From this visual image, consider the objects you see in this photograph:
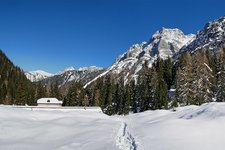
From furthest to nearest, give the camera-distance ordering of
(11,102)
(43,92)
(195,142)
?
1. (43,92)
2. (11,102)
3. (195,142)

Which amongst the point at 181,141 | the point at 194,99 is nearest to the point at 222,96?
the point at 194,99

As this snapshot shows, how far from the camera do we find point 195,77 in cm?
7575

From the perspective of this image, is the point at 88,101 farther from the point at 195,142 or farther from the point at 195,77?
the point at 195,142

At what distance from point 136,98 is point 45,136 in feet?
287

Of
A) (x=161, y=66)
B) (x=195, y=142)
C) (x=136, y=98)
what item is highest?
(x=161, y=66)

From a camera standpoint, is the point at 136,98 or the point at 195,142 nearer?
the point at 195,142

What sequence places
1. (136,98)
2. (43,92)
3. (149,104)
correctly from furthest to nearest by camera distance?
(43,92)
(136,98)
(149,104)

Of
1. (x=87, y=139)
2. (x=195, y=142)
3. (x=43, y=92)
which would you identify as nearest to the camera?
(x=195, y=142)

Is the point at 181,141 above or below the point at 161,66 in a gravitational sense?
below

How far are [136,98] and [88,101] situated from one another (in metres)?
19.8

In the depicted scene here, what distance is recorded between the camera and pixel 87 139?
23297mm

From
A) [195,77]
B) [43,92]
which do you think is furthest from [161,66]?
[43,92]

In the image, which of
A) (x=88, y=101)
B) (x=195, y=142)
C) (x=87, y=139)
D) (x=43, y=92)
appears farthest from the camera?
(x=43, y=92)

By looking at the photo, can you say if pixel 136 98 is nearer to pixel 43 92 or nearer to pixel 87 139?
pixel 43 92
